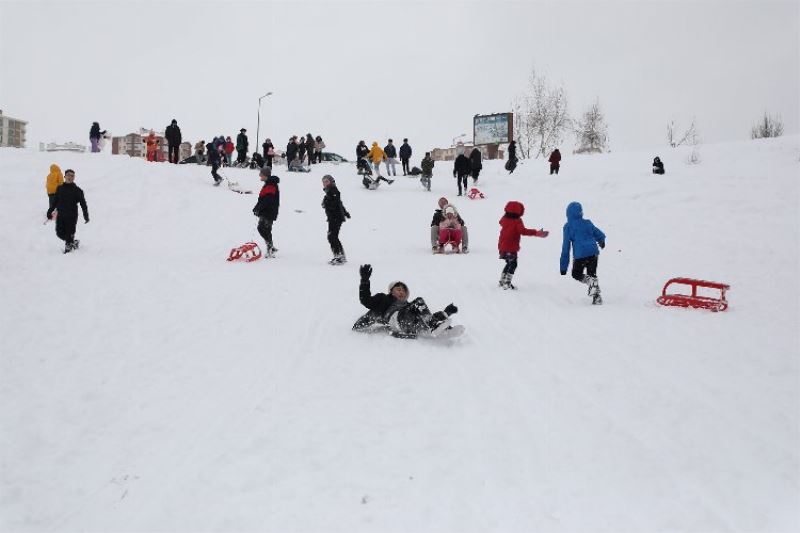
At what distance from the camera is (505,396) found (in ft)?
16.3

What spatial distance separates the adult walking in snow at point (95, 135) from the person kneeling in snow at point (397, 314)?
75.2 ft

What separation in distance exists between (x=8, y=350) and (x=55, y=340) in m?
0.48

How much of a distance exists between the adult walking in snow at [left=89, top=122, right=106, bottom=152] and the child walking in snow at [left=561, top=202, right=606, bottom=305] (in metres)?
23.5

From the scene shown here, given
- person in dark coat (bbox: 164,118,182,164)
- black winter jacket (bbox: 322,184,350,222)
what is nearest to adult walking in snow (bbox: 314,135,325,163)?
person in dark coat (bbox: 164,118,182,164)

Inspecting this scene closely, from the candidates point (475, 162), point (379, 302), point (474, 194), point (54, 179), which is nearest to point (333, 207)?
point (379, 302)

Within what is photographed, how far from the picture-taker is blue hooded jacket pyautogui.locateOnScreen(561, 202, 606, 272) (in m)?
8.37

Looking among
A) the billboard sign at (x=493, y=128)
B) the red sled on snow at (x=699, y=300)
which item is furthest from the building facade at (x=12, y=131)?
the red sled on snow at (x=699, y=300)

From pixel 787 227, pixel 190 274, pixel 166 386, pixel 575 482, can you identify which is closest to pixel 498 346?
pixel 575 482

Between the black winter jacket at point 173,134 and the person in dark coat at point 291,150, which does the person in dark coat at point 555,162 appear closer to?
the person in dark coat at point 291,150

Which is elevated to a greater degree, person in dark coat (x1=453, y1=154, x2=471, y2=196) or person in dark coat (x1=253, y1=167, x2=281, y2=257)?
person in dark coat (x1=453, y1=154, x2=471, y2=196)

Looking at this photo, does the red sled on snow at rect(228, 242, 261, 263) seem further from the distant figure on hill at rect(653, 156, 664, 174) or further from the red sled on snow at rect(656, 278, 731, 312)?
the distant figure on hill at rect(653, 156, 664, 174)

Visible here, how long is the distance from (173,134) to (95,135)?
16.6 feet

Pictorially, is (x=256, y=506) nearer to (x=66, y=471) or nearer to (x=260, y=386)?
(x=66, y=471)

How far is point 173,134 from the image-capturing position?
22.4 metres
